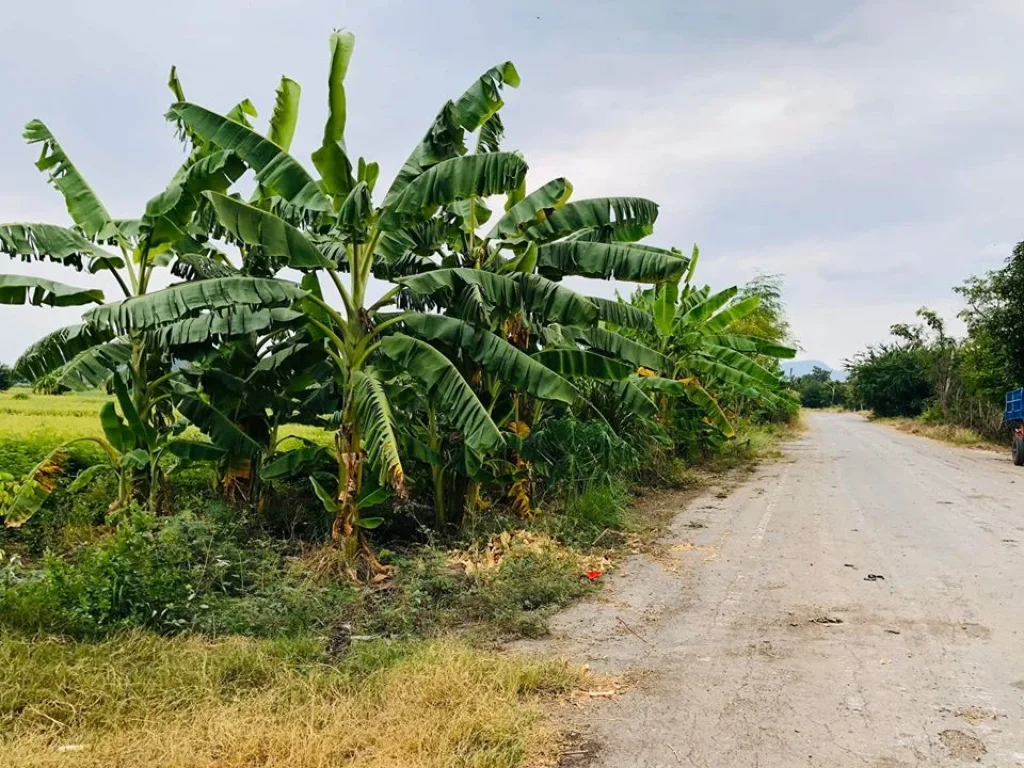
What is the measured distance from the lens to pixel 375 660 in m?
4.49

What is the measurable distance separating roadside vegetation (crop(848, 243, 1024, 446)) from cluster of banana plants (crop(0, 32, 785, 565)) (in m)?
15.7

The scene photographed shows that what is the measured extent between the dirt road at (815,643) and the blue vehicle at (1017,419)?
923cm

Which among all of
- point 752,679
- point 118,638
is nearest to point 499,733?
point 752,679

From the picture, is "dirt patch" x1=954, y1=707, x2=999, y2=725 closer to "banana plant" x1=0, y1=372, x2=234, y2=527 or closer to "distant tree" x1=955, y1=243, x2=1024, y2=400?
"banana plant" x1=0, y1=372, x2=234, y2=527

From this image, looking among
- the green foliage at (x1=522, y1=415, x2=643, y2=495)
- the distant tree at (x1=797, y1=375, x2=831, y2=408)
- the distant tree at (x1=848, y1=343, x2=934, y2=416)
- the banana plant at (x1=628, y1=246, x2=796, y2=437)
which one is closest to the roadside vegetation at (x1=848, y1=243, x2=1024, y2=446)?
the distant tree at (x1=848, y1=343, x2=934, y2=416)

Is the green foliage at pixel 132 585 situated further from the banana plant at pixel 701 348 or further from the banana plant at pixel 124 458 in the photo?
the banana plant at pixel 701 348

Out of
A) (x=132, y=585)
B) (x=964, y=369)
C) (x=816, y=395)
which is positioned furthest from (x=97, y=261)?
(x=816, y=395)

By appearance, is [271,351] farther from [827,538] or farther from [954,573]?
[954,573]

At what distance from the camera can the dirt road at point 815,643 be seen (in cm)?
361

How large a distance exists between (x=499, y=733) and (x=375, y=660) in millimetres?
1229

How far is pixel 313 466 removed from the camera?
7938mm

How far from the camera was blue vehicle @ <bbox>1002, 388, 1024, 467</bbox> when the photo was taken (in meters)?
17.5

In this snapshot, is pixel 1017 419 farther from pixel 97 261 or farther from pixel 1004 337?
pixel 97 261

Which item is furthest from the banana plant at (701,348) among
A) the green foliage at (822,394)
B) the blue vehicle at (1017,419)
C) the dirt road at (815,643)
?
the green foliage at (822,394)
